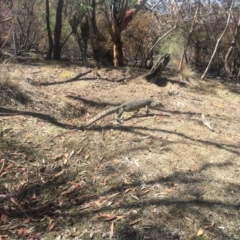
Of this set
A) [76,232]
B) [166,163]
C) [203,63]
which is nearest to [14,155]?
[76,232]

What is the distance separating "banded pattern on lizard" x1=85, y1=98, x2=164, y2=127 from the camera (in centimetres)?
583

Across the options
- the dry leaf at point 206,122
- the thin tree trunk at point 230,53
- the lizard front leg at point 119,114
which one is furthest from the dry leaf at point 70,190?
the thin tree trunk at point 230,53

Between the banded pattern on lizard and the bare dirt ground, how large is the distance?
133 millimetres

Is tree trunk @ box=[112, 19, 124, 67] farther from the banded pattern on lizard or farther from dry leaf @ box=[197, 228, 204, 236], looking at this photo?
dry leaf @ box=[197, 228, 204, 236]

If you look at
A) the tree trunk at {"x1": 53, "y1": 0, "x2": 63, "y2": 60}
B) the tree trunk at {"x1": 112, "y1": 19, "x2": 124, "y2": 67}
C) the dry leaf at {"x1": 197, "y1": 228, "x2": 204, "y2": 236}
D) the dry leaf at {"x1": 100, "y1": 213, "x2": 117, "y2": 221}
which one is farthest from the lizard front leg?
the tree trunk at {"x1": 53, "y1": 0, "x2": 63, "y2": 60}

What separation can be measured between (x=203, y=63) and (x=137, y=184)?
10.4m

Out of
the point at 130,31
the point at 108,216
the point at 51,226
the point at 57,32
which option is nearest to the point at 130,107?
the point at 108,216

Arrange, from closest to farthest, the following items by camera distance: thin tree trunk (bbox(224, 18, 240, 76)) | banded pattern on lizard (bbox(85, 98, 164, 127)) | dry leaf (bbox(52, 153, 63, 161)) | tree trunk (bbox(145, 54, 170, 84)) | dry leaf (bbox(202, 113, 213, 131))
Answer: dry leaf (bbox(52, 153, 63, 161)) → banded pattern on lizard (bbox(85, 98, 164, 127)) → dry leaf (bbox(202, 113, 213, 131)) → tree trunk (bbox(145, 54, 170, 84)) → thin tree trunk (bbox(224, 18, 240, 76))

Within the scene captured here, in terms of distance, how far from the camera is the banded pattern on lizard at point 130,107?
5832mm

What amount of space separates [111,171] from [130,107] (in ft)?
6.71

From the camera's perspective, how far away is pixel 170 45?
1319cm

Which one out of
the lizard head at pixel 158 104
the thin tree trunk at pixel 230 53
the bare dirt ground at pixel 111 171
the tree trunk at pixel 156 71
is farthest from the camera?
the thin tree trunk at pixel 230 53

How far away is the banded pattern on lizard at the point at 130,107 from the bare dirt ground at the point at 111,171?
13 centimetres

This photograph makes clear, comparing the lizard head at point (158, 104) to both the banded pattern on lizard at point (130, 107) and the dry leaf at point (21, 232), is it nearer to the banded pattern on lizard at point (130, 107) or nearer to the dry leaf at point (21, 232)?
the banded pattern on lizard at point (130, 107)
